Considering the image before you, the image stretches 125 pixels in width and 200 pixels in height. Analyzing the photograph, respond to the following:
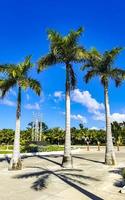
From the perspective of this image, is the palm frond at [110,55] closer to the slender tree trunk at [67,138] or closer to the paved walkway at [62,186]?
the slender tree trunk at [67,138]

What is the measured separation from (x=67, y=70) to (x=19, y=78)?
421 cm

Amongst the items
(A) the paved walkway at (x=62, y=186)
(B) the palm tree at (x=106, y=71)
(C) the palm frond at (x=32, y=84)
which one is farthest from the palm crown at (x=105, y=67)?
(A) the paved walkway at (x=62, y=186)

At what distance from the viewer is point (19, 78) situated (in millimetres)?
24828

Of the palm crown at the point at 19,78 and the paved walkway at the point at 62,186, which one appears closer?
the paved walkway at the point at 62,186

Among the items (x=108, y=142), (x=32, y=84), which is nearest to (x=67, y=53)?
(x=32, y=84)

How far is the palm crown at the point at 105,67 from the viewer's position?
27.9 meters

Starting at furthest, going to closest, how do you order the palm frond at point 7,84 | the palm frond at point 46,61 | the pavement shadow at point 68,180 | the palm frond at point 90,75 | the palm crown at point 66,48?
the palm frond at point 90,75
the palm frond at point 46,61
the palm crown at point 66,48
the palm frond at point 7,84
the pavement shadow at point 68,180

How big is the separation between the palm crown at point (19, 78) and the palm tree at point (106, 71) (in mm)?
5124

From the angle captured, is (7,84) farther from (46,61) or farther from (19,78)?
(46,61)

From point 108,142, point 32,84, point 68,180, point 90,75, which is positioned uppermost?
point 90,75

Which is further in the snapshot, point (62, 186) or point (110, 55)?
point (110, 55)

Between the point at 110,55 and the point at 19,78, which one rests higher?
the point at 110,55

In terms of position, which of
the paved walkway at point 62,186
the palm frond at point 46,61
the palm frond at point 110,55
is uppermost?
the palm frond at point 110,55

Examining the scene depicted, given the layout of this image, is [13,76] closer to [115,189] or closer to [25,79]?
[25,79]
